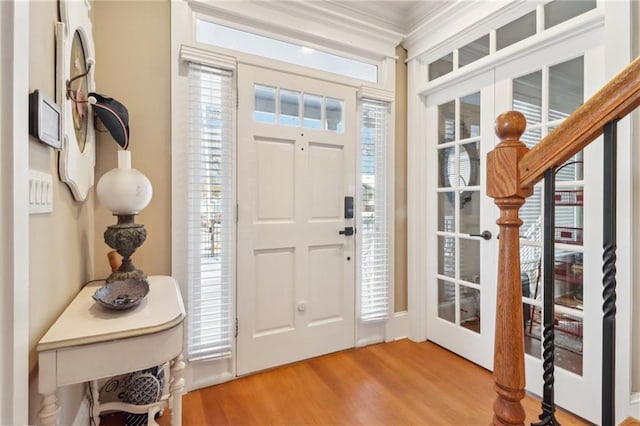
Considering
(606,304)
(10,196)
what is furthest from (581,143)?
(10,196)

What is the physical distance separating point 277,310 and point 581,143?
195cm

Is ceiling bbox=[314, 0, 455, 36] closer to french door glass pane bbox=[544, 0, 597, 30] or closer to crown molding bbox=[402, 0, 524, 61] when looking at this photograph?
crown molding bbox=[402, 0, 524, 61]

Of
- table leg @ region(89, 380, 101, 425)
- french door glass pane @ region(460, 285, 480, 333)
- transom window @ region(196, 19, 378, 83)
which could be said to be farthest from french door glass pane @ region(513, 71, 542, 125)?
table leg @ region(89, 380, 101, 425)

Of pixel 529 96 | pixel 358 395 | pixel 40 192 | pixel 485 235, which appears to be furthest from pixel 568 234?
pixel 40 192

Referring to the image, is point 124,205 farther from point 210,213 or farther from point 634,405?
point 634,405

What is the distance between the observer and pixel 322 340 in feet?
7.72

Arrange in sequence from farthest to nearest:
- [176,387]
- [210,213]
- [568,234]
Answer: [210,213] < [568,234] < [176,387]

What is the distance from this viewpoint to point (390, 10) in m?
2.47

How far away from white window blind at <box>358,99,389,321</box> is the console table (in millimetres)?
1611

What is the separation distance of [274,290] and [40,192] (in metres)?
1.47

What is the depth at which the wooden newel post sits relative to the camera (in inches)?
29.7

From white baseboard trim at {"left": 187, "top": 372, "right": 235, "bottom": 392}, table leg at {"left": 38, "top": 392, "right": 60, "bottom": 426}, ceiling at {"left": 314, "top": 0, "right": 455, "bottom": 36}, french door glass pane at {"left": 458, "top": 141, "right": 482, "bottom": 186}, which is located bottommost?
white baseboard trim at {"left": 187, "top": 372, "right": 235, "bottom": 392}

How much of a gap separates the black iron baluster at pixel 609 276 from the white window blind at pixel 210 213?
5.91 ft

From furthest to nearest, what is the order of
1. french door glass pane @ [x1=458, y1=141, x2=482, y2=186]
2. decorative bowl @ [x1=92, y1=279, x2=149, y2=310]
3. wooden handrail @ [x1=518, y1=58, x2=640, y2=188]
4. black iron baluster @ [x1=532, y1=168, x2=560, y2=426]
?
french door glass pane @ [x1=458, y1=141, x2=482, y2=186] → decorative bowl @ [x1=92, y1=279, x2=149, y2=310] → black iron baluster @ [x1=532, y1=168, x2=560, y2=426] → wooden handrail @ [x1=518, y1=58, x2=640, y2=188]
